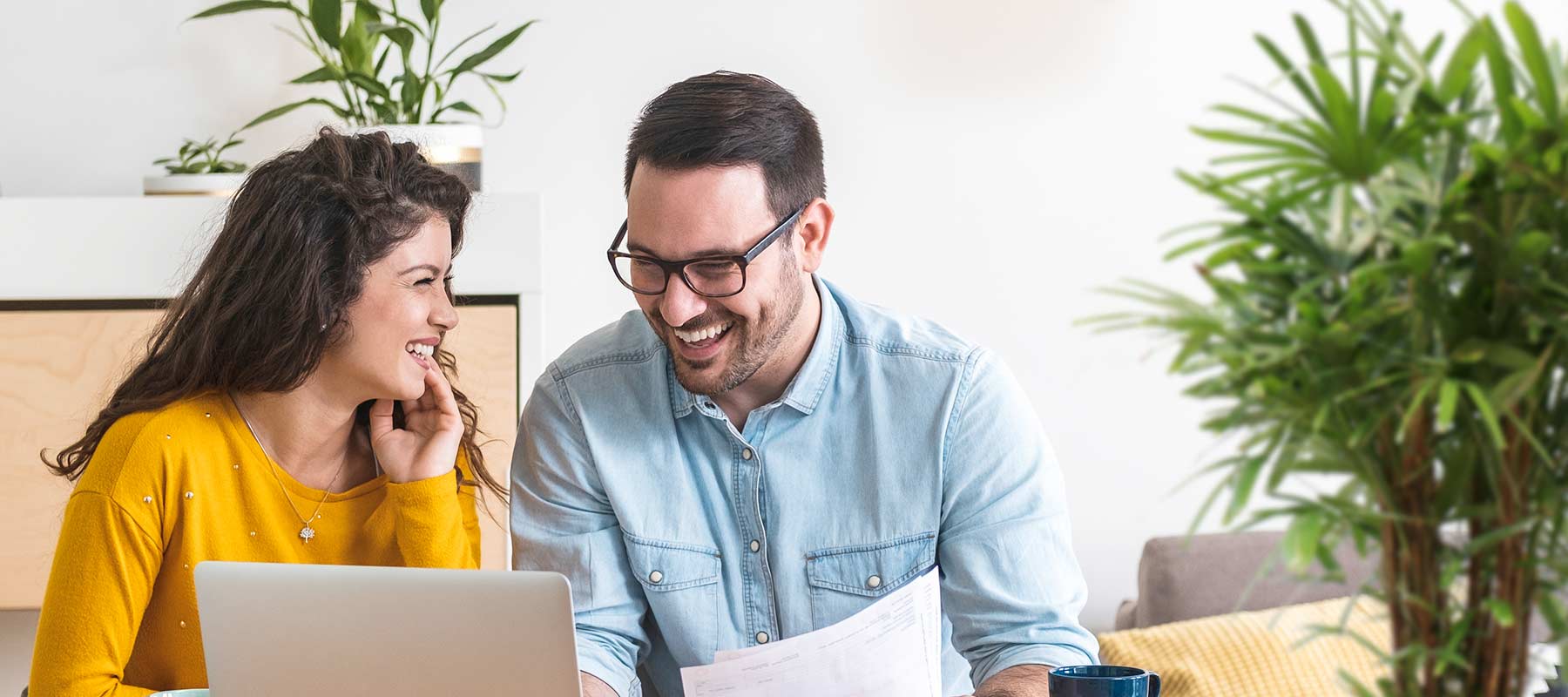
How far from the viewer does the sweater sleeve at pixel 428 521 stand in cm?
179

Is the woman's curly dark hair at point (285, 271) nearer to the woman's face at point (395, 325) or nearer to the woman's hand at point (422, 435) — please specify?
the woman's face at point (395, 325)

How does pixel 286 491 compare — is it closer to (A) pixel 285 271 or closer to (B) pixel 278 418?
(B) pixel 278 418

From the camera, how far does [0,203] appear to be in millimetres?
2303

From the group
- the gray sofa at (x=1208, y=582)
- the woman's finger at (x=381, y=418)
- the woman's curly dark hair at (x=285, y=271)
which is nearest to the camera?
the woman's curly dark hair at (x=285, y=271)

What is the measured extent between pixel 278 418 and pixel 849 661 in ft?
2.65

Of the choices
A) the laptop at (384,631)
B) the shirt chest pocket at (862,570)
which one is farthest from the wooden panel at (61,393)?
the laptop at (384,631)

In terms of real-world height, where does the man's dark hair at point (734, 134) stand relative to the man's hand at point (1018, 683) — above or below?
above

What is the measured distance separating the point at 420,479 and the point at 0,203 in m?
1.03

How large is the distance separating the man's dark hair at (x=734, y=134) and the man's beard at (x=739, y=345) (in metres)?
0.11

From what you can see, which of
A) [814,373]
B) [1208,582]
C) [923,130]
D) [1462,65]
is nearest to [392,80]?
[923,130]

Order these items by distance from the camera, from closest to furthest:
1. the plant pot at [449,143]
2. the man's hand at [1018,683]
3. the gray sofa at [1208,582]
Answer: the man's hand at [1018,683] → the plant pot at [449,143] → the gray sofa at [1208,582]

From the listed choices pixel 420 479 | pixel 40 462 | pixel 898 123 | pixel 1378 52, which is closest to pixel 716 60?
pixel 898 123

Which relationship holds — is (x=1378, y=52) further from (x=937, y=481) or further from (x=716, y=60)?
(x=716, y=60)

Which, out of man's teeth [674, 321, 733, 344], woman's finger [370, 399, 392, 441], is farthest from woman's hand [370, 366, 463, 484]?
man's teeth [674, 321, 733, 344]
